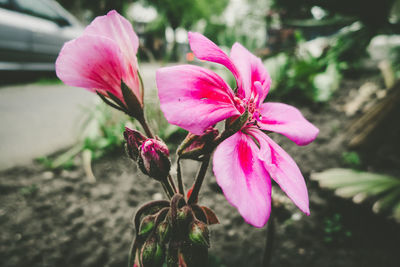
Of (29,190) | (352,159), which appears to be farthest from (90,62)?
(352,159)

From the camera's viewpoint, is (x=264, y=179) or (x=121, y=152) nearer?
(x=264, y=179)

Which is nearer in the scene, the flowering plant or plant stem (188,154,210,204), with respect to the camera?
the flowering plant

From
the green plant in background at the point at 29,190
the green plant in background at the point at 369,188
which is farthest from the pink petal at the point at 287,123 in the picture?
the green plant in background at the point at 29,190

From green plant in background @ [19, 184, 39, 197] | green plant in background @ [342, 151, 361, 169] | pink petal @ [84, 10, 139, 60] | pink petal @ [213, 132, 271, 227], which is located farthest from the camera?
green plant in background @ [342, 151, 361, 169]

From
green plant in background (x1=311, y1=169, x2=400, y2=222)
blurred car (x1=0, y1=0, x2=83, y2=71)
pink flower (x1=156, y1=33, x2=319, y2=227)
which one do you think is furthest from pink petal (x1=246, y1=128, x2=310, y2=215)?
blurred car (x1=0, y1=0, x2=83, y2=71)

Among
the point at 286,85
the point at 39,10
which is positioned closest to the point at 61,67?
the point at 286,85

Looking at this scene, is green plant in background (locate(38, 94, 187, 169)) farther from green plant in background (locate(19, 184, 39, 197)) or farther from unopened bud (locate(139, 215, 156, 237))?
unopened bud (locate(139, 215, 156, 237))

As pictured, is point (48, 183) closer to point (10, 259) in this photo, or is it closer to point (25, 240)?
point (25, 240)
